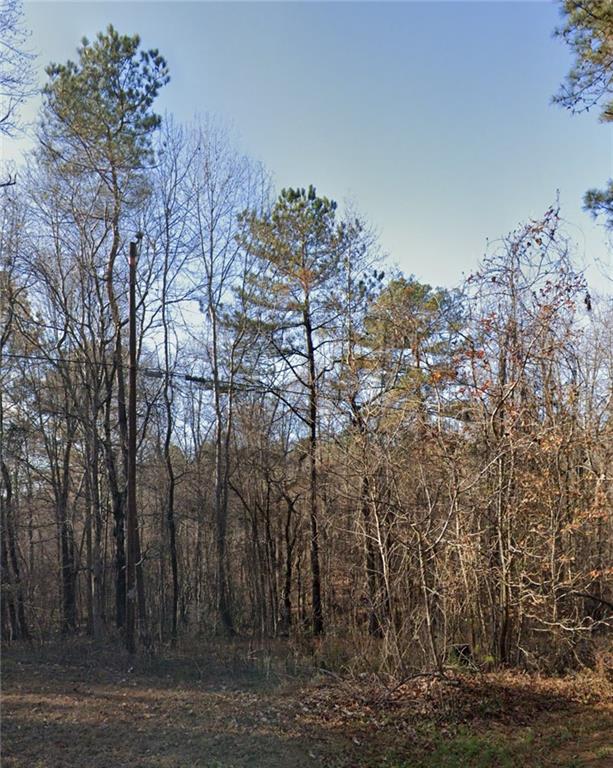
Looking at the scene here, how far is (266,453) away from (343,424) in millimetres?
7321

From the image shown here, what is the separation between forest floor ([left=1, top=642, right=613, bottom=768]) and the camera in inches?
213

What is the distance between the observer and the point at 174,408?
2069 cm

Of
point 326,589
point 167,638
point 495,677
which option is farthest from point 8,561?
point 495,677

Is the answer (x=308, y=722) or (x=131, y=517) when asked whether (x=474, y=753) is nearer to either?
(x=308, y=722)

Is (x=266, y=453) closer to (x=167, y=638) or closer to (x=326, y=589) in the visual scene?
(x=326, y=589)

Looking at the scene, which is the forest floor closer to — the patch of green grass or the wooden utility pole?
the patch of green grass

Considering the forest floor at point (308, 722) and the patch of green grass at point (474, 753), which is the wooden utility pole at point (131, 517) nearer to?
the forest floor at point (308, 722)

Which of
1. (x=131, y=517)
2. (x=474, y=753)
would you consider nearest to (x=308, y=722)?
(x=474, y=753)

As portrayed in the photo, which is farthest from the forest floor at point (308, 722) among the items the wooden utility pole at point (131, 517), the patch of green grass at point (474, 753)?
the wooden utility pole at point (131, 517)

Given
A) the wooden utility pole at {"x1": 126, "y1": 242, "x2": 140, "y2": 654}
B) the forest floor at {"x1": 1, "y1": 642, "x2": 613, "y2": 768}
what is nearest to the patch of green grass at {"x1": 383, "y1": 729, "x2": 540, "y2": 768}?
the forest floor at {"x1": 1, "y1": 642, "x2": 613, "y2": 768}

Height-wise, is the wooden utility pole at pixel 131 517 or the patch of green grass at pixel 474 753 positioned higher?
the wooden utility pole at pixel 131 517

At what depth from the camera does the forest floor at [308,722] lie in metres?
5.40

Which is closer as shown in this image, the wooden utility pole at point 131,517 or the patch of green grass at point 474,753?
the patch of green grass at point 474,753

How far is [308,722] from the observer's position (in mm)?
6375
